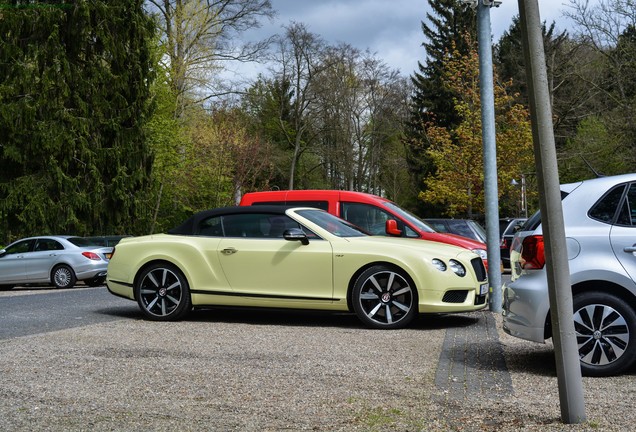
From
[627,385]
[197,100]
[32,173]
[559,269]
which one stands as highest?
[197,100]

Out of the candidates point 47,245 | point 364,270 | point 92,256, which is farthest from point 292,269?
point 47,245

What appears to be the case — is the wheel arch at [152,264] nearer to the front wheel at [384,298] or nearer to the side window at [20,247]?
the front wheel at [384,298]

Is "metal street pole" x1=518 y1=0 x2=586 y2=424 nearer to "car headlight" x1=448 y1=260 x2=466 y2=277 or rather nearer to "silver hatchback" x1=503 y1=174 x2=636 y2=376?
"silver hatchback" x1=503 y1=174 x2=636 y2=376

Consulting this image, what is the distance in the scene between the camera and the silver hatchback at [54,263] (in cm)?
2202

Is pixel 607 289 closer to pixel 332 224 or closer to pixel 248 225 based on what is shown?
pixel 332 224

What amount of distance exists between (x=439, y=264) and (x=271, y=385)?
4136 millimetres

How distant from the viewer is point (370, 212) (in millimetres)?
13742

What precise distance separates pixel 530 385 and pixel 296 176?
55807mm

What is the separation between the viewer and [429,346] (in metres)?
8.73

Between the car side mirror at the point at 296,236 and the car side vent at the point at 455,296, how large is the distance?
1822 mm

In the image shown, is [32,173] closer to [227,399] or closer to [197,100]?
[197,100]

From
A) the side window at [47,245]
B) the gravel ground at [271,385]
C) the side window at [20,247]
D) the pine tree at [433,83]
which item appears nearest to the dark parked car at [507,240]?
the side window at [47,245]

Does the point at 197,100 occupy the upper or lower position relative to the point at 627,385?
upper

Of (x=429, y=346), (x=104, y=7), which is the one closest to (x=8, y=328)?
(x=429, y=346)
